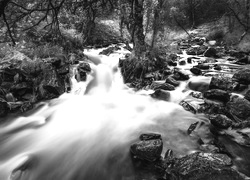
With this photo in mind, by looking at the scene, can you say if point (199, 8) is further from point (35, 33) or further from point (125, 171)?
point (125, 171)

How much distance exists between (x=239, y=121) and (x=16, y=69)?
7.66 metres

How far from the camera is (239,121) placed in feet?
15.5

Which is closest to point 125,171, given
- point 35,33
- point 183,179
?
point 183,179

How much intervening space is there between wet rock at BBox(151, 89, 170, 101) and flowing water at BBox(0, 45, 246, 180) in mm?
266

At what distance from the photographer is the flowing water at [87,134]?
3.88 metres

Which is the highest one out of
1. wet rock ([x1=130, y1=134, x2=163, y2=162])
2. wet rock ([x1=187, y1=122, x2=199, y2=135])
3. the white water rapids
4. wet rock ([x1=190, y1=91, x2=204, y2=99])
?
wet rock ([x1=190, y1=91, x2=204, y2=99])

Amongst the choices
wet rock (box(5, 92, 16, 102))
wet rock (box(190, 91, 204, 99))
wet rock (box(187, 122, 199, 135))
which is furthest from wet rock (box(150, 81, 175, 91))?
wet rock (box(5, 92, 16, 102))

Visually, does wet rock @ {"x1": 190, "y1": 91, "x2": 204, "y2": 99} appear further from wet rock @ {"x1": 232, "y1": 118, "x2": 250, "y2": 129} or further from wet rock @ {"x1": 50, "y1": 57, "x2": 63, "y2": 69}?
wet rock @ {"x1": 50, "y1": 57, "x2": 63, "y2": 69}

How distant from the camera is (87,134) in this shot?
204 inches

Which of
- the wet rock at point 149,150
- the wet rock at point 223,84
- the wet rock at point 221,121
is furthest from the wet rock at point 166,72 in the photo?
the wet rock at point 149,150

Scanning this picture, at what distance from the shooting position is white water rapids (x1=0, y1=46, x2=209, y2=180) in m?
3.88

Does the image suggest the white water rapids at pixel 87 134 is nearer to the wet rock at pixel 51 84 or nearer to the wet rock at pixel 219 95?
the wet rock at pixel 51 84

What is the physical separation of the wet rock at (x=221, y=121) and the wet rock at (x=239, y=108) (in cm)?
44

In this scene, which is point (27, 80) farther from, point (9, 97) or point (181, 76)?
point (181, 76)
